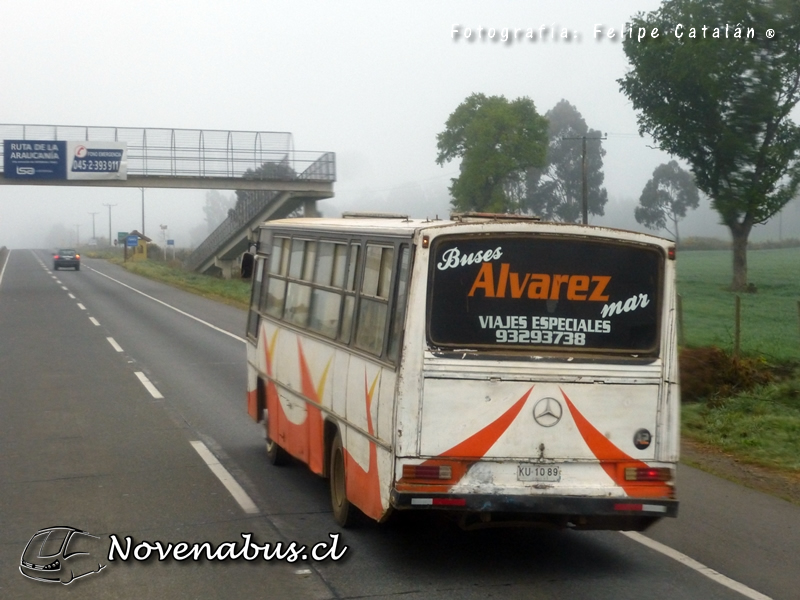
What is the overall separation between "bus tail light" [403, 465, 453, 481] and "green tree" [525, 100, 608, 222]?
83145mm

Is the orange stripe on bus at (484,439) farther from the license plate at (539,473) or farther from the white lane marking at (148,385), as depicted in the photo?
the white lane marking at (148,385)

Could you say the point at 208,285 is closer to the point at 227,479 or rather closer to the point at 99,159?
the point at 99,159

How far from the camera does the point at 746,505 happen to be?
8688 millimetres

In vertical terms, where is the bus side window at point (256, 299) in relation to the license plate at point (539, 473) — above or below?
above

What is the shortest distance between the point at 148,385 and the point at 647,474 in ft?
35.2

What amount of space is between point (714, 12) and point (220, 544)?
21.1 metres

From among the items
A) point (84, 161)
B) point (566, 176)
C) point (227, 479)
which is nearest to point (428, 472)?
point (227, 479)

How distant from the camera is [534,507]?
6320 millimetres

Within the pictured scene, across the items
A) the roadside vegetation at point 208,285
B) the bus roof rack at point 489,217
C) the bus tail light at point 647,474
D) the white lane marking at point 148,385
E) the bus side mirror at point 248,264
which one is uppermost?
the bus roof rack at point 489,217

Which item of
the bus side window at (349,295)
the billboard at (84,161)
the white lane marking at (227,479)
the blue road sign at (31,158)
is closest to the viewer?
the bus side window at (349,295)

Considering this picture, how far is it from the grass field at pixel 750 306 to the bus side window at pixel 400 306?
427 inches

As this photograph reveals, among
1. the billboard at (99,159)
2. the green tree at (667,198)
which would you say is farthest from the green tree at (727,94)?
the green tree at (667,198)

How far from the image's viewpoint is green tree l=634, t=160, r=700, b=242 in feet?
398

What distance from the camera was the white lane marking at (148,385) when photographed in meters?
14.8
